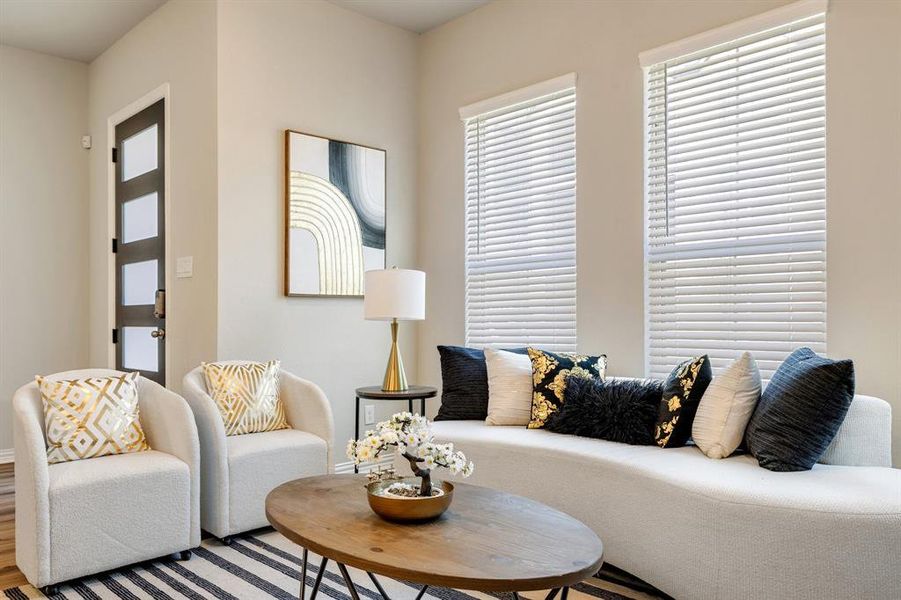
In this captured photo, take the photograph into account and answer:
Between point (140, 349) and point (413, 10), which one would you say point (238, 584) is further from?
point (413, 10)

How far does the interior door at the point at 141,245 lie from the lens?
167 inches

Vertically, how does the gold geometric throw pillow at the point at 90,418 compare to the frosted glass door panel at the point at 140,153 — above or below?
below

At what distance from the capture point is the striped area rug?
8.11 ft

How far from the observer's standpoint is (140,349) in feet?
14.8

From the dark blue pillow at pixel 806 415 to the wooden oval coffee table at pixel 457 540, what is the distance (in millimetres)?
909

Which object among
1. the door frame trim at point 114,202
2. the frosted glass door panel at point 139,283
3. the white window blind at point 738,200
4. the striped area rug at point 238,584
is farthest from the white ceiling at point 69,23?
the striped area rug at point 238,584

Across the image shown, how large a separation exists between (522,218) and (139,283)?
103 inches

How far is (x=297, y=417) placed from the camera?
347cm

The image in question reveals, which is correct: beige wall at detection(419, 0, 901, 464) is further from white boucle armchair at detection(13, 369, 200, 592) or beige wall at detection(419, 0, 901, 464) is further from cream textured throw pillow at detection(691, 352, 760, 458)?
white boucle armchair at detection(13, 369, 200, 592)

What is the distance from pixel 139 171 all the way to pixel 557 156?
2.80 metres

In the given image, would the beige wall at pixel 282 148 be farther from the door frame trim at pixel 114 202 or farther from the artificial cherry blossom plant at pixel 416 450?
the artificial cherry blossom plant at pixel 416 450

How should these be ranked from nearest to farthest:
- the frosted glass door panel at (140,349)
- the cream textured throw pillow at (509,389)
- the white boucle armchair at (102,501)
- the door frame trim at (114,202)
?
the white boucle armchair at (102,501)
the cream textured throw pillow at (509,389)
the door frame trim at (114,202)
the frosted glass door panel at (140,349)

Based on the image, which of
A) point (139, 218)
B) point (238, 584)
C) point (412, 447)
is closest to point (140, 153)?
point (139, 218)

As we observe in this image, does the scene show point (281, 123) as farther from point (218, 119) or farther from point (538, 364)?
point (538, 364)
